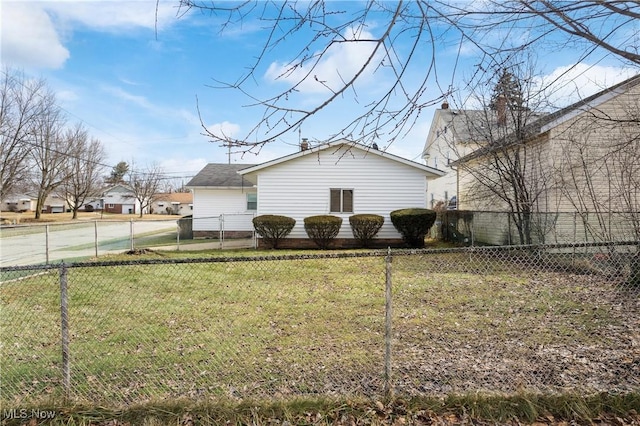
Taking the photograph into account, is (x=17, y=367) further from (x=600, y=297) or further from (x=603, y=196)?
(x=603, y=196)

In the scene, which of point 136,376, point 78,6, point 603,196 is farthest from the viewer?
point 603,196

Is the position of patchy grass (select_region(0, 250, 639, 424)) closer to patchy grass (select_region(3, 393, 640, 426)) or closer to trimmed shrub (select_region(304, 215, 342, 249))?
patchy grass (select_region(3, 393, 640, 426))

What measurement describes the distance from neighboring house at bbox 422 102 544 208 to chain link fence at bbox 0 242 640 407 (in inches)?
209

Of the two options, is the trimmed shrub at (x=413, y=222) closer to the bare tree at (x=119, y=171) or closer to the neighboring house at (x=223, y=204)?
the neighboring house at (x=223, y=204)

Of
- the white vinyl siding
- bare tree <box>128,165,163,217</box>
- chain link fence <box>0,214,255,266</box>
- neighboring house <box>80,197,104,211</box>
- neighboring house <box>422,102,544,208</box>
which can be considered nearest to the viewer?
chain link fence <box>0,214,255,266</box>

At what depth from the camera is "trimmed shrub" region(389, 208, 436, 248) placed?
13.6 meters

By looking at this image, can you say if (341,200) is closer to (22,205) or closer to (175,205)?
(175,205)

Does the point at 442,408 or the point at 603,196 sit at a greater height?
the point at 603,196

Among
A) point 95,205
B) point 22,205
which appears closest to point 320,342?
point 95,205

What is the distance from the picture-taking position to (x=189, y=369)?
368 centimetres

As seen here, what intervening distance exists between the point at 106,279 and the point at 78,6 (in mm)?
5636

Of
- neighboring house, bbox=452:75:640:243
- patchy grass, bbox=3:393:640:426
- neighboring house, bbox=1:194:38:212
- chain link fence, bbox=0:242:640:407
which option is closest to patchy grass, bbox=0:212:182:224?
neighboring house, bbox=1:194:38:212

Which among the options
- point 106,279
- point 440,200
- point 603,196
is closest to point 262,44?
point 106,279

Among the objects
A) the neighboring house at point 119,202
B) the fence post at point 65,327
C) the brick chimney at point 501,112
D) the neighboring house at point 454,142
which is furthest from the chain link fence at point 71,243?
the neighboring house at point 119,202
